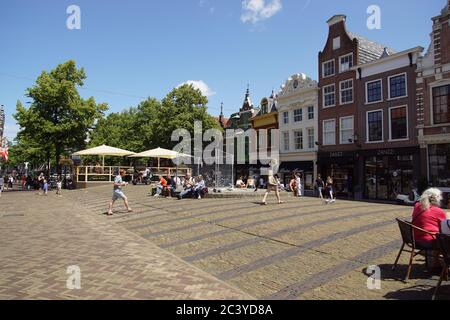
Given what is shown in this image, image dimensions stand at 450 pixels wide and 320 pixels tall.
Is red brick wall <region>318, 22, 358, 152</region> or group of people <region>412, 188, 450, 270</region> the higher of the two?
red brick wall <region>318, 22, 358, 152</region>

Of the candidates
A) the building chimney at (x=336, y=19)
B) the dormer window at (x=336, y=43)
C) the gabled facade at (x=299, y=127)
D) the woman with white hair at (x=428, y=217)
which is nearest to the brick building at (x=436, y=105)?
the dormer window at (x=336, y=43)

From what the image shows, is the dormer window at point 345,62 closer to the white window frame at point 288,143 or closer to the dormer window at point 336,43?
the dormer window at point 336,43

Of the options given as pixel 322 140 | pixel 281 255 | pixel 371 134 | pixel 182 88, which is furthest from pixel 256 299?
pixel 182 88

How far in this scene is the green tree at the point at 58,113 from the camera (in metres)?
28.8

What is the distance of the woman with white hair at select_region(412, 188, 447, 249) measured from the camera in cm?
538

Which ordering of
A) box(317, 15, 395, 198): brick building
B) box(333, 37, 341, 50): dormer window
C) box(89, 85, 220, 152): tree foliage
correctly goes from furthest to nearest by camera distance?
box(89, 85, 220, 152): tree foliage, box(333, 37, 341, 50): dormer window, box(317, 15, 395, 198): brick building

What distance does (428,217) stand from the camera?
550 centimetres

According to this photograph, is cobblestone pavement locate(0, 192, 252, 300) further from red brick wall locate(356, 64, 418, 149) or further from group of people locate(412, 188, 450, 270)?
red brick wall locate(356, 64, 418, 149)

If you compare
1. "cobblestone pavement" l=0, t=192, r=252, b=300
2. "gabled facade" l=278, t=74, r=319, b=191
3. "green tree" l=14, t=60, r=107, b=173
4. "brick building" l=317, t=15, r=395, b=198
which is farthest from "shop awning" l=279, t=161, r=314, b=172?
"cobblestone pavement" l=0, t=192, r=252, b=300

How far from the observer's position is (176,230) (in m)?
9.82

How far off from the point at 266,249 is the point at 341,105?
2354 cm

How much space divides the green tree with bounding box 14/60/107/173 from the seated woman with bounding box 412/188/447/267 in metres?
28.7

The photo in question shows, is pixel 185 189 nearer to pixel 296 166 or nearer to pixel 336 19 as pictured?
pixel 296 166
